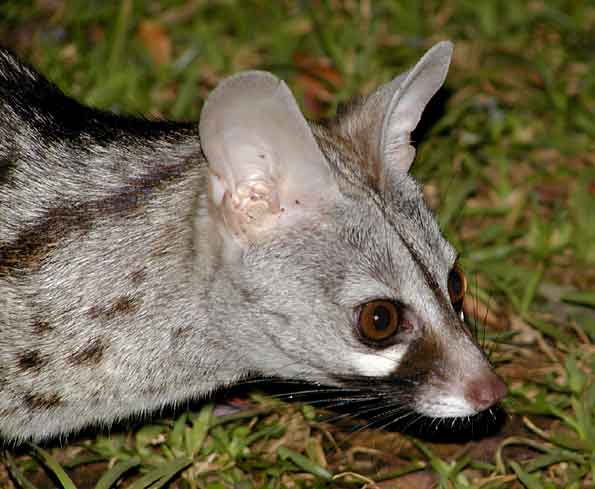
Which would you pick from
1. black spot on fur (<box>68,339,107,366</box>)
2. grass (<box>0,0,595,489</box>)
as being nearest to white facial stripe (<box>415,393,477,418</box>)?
grass (<box>0,0,595,489</box>)

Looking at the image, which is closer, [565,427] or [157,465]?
[157,465]

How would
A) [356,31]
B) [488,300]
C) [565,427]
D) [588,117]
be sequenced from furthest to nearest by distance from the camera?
[356,31], [588,117], [488,300], [565,427]

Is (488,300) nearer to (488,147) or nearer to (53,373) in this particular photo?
(488,147)

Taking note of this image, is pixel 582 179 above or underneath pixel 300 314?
underneath

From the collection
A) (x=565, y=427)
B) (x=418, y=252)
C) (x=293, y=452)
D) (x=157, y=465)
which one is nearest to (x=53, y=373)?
(x=157, y=465)

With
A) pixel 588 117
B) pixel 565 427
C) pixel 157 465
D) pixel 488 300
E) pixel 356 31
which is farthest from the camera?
A: pixel 356 31

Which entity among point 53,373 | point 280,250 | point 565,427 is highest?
point 280,250

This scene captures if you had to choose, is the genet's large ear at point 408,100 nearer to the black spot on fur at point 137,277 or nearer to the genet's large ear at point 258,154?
the genet's large ear at point 258,154
